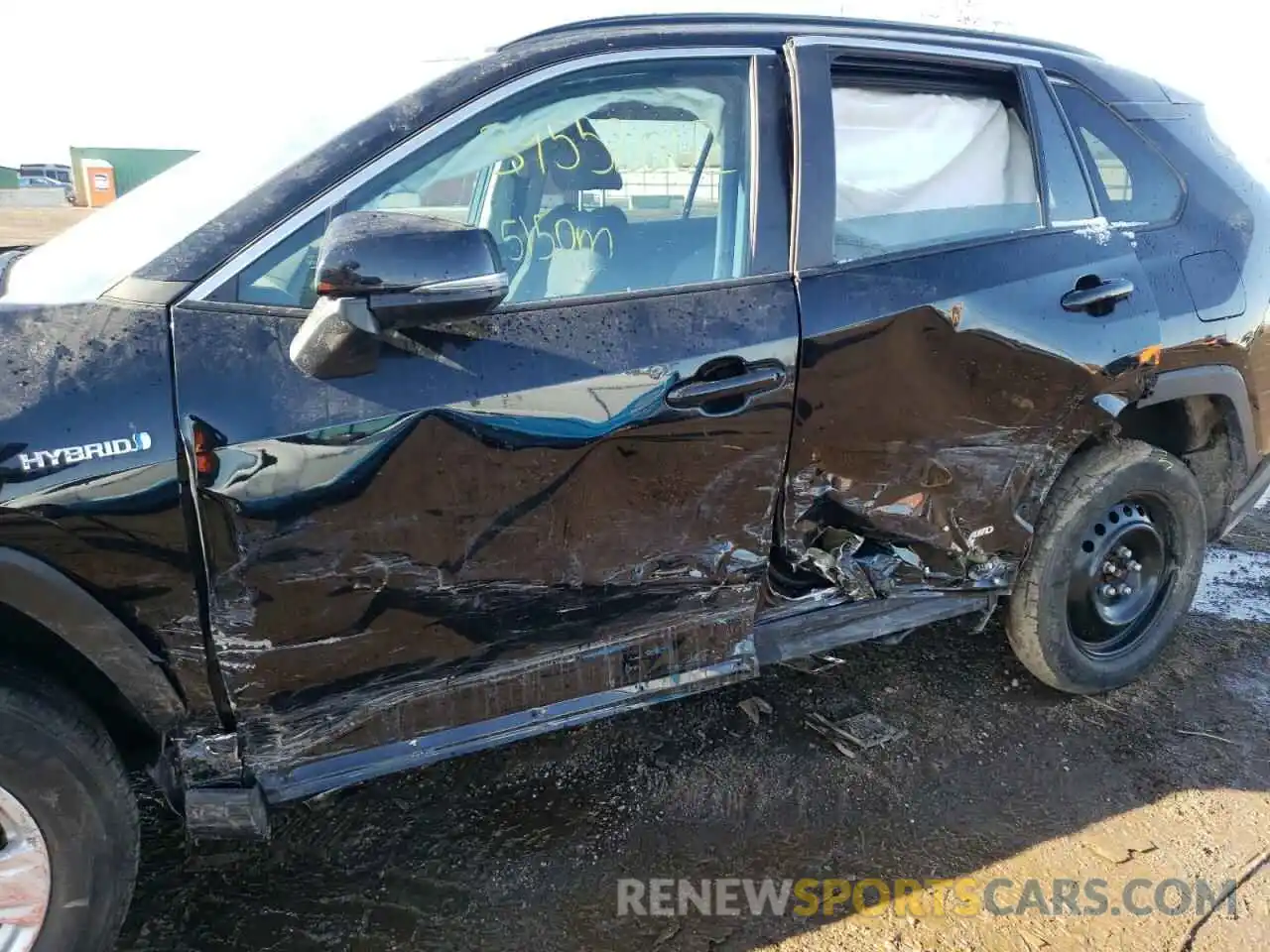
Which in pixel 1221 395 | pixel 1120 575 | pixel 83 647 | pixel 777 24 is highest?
pixel 777 24

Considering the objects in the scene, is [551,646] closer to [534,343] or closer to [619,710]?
[619,710]

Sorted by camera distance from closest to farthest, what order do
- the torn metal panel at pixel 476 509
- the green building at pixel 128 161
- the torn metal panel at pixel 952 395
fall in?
1. the torn metal panel at pixel 476 509
2. the torn metal panel at pixel 952 395
3. the green building at pixel 128 161

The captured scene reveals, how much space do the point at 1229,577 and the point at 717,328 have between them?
10.8 feet

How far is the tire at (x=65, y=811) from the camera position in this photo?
1.72 m

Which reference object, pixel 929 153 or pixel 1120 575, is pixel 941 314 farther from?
pixel 1120 575

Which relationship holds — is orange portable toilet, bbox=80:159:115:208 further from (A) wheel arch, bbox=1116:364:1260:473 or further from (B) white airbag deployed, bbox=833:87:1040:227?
(A) wheel arch, bbox=1116:364:1260:473

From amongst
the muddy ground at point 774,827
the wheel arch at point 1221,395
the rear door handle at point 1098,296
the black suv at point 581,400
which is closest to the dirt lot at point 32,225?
the muddy ground at point 774,827

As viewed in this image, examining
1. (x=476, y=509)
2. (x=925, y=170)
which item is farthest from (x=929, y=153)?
(x=476, y=509)

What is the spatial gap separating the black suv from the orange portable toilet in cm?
3633

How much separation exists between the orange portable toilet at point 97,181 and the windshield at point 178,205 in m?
36.0

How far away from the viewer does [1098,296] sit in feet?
8.84

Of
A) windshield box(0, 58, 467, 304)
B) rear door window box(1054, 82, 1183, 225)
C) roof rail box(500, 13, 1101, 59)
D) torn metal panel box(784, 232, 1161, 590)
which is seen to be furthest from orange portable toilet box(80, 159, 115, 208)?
torn metal panel box(784, 232, 1161, 590)

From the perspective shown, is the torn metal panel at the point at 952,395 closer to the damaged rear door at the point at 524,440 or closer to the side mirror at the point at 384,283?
the damaged rear door at the point at 524,440

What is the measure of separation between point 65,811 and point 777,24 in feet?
8.23
